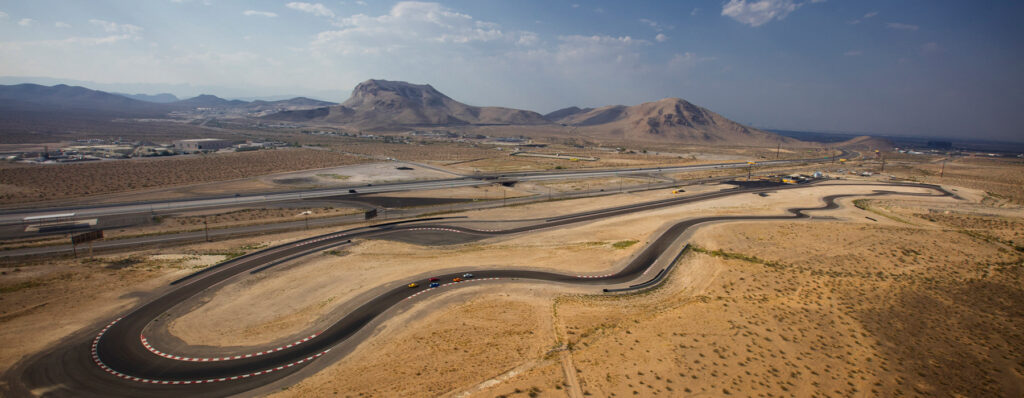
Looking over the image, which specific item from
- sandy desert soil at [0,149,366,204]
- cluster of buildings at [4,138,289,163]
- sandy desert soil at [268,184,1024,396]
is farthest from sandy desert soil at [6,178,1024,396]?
cluster of buildings at [4,138,289,163]

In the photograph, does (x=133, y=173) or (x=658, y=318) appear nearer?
(x=658, y=318)

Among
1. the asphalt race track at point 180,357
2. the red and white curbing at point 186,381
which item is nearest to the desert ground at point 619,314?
the asphalt race track at point 180,357

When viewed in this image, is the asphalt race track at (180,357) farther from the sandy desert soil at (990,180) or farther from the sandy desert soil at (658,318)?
the sandy desert soil at (990,180)

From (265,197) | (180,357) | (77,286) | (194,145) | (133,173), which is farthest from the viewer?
(194,145)

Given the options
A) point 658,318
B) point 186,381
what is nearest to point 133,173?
point 186,381

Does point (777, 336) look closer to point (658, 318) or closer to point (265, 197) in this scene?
point (658, 318)

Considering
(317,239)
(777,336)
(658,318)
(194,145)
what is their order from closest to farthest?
1. (777,336)
2. (658,318)
3. (317,239)
4. (194,145)
